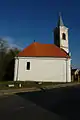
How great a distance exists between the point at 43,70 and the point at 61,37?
11744mm

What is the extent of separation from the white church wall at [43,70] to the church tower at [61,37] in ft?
25.9

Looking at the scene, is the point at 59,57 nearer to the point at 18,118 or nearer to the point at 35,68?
the point at 35,68

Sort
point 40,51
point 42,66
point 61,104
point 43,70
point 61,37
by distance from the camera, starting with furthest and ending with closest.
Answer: point 61,37
point 40,51
point 42,66
point 43,70
point 61,104

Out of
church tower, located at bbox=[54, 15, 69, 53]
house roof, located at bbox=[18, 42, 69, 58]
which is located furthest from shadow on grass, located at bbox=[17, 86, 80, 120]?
church tower, located at bbox=[54, 15, 69, 53]

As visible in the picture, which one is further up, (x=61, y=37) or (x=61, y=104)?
(x=61, y=37)

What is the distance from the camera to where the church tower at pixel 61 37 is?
45.2m

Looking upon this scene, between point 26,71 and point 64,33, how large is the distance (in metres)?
15.1

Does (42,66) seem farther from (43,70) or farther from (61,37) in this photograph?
(61,37)

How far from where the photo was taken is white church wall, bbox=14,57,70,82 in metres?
37.2

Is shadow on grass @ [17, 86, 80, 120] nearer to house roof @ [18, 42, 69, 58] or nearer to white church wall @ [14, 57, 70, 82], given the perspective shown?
white church wall @ [14, 57, 70, 82]

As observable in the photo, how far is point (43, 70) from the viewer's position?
3753cm

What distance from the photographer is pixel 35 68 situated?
37.7 m

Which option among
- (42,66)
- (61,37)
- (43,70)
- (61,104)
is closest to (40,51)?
(42,66)

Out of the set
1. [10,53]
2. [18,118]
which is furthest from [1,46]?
[18,118]
